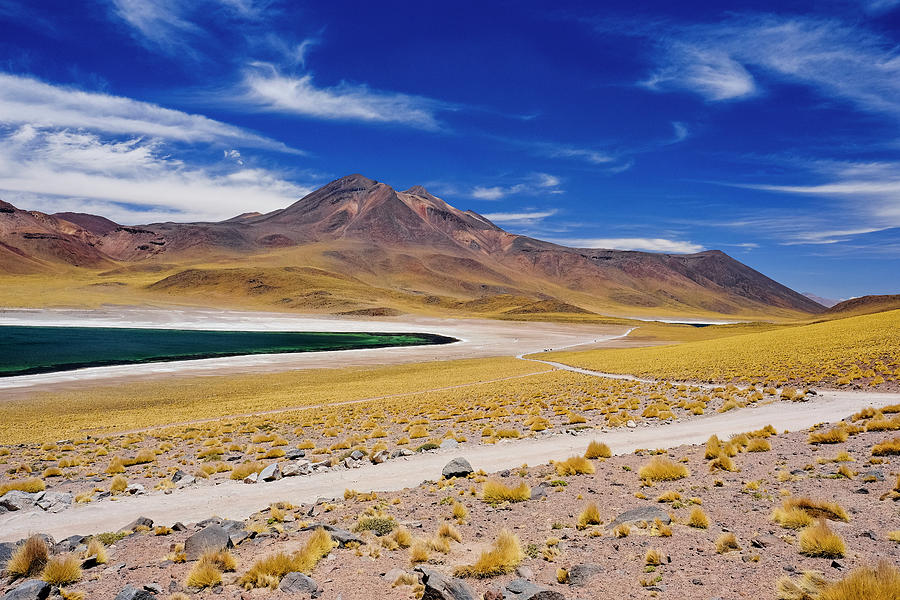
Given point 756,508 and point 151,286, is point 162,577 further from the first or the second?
point 151,286

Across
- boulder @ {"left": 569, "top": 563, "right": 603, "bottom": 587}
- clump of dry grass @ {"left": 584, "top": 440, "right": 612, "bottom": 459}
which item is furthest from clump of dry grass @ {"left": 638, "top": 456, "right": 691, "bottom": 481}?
boulder @ {"left": 569, "top": 563, "right": 603, "bottom": 587}

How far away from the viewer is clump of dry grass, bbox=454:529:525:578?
6.75 metres

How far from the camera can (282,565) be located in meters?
6.98

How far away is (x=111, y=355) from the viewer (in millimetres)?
57844

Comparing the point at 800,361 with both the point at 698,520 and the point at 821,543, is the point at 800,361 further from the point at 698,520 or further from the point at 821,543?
the point at 821,543

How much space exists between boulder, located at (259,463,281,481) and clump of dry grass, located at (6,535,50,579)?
604cm

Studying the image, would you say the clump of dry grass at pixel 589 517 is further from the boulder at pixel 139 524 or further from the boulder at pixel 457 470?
the boulder at pixel 139 524

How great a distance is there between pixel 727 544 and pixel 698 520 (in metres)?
0.85

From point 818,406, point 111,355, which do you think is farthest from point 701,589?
point 111,355

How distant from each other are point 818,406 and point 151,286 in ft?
737

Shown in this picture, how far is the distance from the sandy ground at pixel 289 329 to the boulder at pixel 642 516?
1698 inches

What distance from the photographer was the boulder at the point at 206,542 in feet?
25.4

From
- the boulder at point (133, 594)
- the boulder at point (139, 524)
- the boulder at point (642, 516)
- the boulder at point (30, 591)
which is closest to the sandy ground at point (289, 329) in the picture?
the boulder at point (139, 524)

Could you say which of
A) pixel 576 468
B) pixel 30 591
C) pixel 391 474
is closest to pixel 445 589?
pixel 30 591
